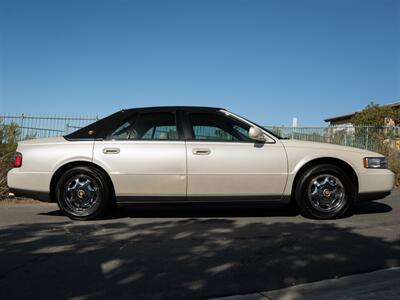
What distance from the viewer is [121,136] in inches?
247

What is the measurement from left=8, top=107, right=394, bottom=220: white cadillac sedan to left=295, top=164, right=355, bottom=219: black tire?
1cm

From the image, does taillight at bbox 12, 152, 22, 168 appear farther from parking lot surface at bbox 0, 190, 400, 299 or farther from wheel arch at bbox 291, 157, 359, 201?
wheel arch at bbox 291, 157, 359, 201

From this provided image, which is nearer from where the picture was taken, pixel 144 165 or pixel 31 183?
pixel 144 165

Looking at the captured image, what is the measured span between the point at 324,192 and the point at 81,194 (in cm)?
322

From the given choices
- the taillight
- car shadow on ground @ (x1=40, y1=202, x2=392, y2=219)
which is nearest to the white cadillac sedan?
the taillight

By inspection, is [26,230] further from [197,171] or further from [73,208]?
[197,171]

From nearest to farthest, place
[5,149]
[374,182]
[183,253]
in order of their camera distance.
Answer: [183,253], [374,182], [5,149]

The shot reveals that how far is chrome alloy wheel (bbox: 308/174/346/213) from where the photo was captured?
20.2 ft

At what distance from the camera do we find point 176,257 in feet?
14.4

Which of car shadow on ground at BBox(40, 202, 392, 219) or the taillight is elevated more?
the taillight

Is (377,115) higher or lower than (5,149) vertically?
higher

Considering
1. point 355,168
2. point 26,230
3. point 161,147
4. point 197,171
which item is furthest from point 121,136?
point 355,168

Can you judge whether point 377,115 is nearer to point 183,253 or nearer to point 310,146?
point 310,146

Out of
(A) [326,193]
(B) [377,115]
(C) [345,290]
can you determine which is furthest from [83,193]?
(B) [377,115]
